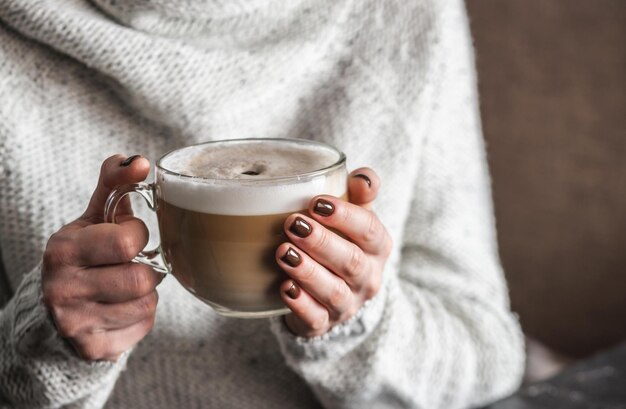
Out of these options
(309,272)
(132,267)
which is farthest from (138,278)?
(309,272)

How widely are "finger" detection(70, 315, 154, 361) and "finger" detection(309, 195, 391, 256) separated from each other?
0.17m

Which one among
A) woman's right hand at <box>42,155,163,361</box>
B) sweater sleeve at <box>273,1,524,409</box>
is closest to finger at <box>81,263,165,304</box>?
woman's right hand at <box>42,155,163,361</box>

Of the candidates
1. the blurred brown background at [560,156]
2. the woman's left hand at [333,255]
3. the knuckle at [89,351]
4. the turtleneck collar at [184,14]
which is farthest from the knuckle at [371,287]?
the blurred brown background at [560,156]

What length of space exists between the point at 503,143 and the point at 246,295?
0.95 metres

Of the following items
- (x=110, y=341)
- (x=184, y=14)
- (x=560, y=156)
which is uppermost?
(x=184, y=14)

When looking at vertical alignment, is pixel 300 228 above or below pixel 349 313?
above

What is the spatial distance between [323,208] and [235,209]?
56mm

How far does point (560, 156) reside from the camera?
131 cm

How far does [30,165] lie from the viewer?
26.8 inches

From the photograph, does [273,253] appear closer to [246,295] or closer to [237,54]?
[246,295]

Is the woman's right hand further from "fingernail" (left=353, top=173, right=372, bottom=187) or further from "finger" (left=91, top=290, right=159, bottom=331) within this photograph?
"fingernail" (left=353, top=173, right=372, bottom=187)

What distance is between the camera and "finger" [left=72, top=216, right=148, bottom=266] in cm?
45

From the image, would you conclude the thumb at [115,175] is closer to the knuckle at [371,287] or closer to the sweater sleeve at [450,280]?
the knuckle at [371,287]

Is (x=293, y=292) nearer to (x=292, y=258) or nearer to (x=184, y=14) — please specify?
(x=292, y=258)
